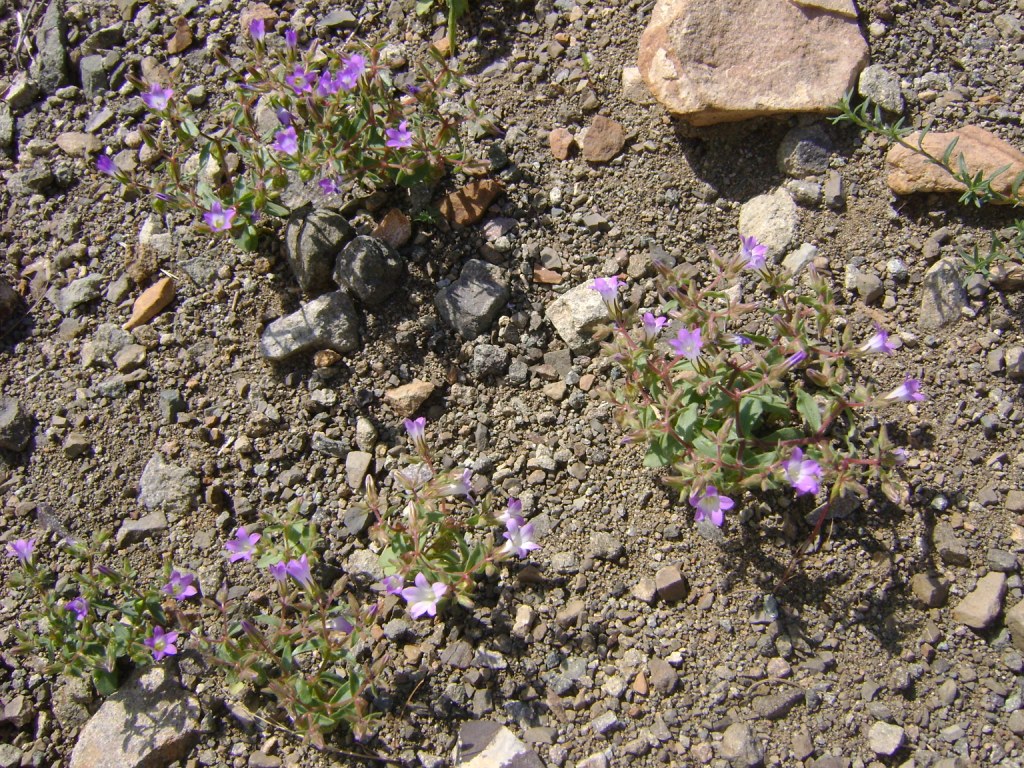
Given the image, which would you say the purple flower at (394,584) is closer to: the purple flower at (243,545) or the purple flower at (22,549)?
the purple flower at (243,545)

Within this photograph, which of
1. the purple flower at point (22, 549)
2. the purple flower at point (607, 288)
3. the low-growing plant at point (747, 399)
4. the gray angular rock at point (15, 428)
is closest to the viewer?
the low-growing plant at point (747, 399)

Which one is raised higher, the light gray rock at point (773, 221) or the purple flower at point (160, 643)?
the light gray rock at point (773, 221)

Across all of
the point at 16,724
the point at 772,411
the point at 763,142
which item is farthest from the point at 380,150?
the point at 16,724

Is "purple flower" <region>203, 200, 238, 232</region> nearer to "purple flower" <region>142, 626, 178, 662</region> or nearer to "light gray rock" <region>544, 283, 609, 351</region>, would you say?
"light gray rock" <region>544, 283, 609, 351</region>

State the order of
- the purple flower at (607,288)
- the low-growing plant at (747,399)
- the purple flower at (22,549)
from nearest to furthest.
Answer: the low-growing plant at (747,399) → the purple flower at (607,288) → the purple flower at (22,549)

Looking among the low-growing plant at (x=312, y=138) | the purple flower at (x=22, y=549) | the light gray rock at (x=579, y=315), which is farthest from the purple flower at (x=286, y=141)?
the purple flower at (x=22, y=549)

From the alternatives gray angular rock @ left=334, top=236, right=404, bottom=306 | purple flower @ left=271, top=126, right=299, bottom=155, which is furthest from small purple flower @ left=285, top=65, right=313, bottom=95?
gray angular rock @ left=334, top=236, right=404, bottom=306

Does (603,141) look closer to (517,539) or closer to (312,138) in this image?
(312,138)
